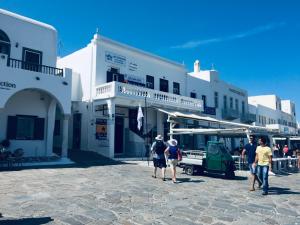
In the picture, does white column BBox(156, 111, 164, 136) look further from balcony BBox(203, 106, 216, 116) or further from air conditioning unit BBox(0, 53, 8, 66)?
air conditioning unit BBox(0, 53, 8, 66)

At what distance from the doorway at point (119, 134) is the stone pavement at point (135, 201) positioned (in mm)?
10308

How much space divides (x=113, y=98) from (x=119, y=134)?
12.3 feet

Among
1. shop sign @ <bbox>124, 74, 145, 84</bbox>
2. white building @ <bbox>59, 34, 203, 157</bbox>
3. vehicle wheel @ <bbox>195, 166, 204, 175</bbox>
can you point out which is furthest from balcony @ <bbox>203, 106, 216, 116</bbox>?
vehicle wheel @ <bbox>195, 166, 204, 175</bbox>

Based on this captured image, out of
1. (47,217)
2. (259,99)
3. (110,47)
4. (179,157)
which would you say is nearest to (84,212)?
(47,217)

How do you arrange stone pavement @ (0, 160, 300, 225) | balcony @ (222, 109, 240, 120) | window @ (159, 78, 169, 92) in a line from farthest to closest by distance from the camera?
balcony @ (222, 109, 240, 120) → window @ (159, 78, 169, 92) → stone pavement @ (0, 160, 300, 225)

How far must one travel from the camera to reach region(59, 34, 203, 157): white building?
792 inches

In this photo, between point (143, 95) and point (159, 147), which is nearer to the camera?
point (159, 147)

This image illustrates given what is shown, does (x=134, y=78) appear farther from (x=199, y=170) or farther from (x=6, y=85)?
(x=199, y=170)

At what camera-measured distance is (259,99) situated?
52344mm

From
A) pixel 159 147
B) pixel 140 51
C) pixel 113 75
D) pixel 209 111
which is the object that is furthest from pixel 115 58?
pixel 209 111

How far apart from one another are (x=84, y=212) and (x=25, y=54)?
13.1 m

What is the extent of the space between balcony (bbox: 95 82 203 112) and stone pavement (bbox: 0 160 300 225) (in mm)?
8970

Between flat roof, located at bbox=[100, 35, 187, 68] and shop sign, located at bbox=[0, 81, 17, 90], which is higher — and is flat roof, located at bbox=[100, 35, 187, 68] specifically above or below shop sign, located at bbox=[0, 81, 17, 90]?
above

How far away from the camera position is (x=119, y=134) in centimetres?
2233
